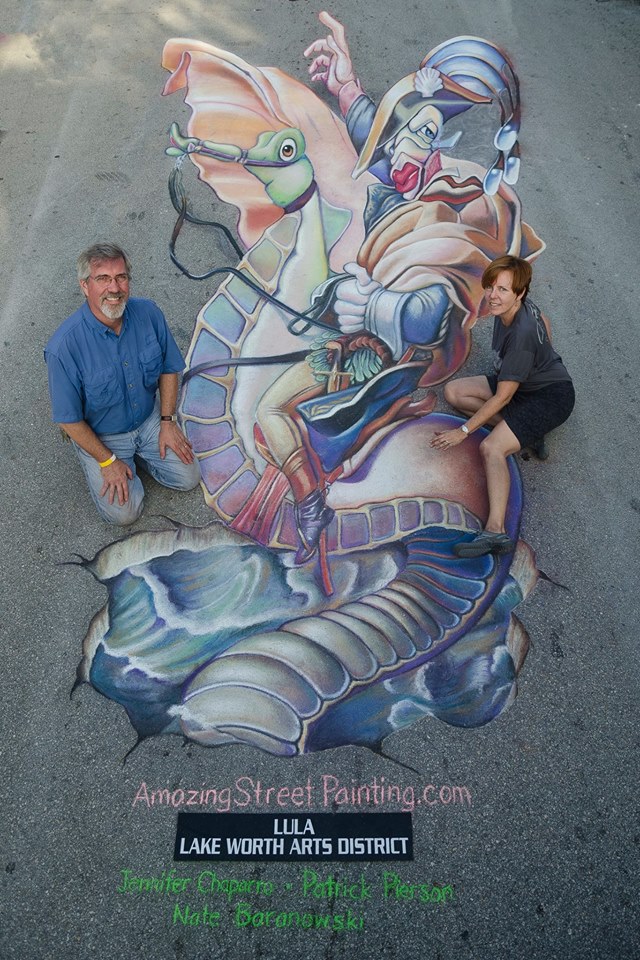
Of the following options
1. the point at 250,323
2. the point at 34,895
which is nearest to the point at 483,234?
the point at 250,323

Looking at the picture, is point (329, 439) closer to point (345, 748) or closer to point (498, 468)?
point (498, 468)

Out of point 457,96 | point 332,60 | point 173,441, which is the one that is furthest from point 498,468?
point 332,60

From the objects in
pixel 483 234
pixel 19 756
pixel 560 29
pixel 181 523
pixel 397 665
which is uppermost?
pixel 560 29

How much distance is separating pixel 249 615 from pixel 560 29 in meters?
6.04

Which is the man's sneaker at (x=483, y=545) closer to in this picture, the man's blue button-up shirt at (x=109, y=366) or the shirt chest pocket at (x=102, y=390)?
the man's blue button-up shirt at (x=109, y=366)

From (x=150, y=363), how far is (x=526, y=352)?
171cm

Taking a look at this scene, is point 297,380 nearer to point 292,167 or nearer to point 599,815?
point 292,167

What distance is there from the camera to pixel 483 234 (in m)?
4.14

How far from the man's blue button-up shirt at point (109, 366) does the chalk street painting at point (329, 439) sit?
0.45m

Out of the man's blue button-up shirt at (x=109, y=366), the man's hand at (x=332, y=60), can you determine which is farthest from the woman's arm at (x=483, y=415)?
the man's hand at (x=332, y=60)

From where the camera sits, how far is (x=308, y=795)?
241cm

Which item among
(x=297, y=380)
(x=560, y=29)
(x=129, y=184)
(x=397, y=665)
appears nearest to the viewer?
(x=397, y=665)

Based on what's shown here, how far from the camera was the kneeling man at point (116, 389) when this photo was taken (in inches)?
→ 111

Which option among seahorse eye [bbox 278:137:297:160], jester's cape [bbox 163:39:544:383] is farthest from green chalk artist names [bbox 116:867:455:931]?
seahorse eye [bbox 278:137:297:160]
